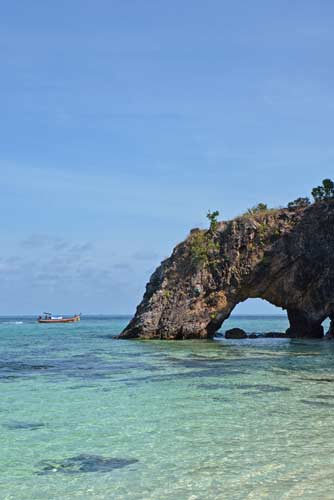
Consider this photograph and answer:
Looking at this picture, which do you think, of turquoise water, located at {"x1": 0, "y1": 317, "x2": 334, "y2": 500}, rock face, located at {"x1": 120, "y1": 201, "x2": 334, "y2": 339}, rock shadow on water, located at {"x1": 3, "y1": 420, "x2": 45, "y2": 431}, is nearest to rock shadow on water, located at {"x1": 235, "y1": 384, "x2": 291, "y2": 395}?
turquoise water, located at {"x1": 0, "y1": 317, "x2": 334, "y2": 500}

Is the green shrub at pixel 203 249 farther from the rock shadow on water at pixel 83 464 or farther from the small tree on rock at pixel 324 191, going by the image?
the rock shadow on water at pixel 83 464

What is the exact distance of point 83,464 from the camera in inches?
399

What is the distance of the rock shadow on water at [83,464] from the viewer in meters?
9.76

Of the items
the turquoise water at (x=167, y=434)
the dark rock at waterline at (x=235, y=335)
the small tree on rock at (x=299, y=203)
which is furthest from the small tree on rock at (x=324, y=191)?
the turquoise water at (x=167, y=434)

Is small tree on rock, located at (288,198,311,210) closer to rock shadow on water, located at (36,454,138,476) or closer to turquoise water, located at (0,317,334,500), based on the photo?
turquoise water, located at (0,317,334,500)

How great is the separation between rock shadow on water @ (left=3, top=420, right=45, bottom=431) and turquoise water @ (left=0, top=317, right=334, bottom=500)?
43 millimetres

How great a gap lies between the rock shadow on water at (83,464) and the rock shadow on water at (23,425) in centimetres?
291

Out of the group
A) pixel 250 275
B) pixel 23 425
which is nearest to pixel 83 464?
pixel 23 425

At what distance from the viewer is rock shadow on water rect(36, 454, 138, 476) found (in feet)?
32.0

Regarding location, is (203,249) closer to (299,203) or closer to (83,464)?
(299,203)

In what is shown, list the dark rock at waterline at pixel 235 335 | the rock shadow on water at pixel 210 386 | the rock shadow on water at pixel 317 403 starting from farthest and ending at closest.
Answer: the dark rock at waterline at pixel 235 335
the rock shadow on water at pixel 210 386
the rock shadow on water at pixel 317 403

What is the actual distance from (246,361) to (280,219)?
24483mm

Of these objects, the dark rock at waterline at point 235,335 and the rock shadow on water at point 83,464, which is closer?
the rock shadow on water at point 83,464

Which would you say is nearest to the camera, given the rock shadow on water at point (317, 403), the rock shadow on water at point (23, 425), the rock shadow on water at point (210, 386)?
the rock shadow on water at point (23, 425)
